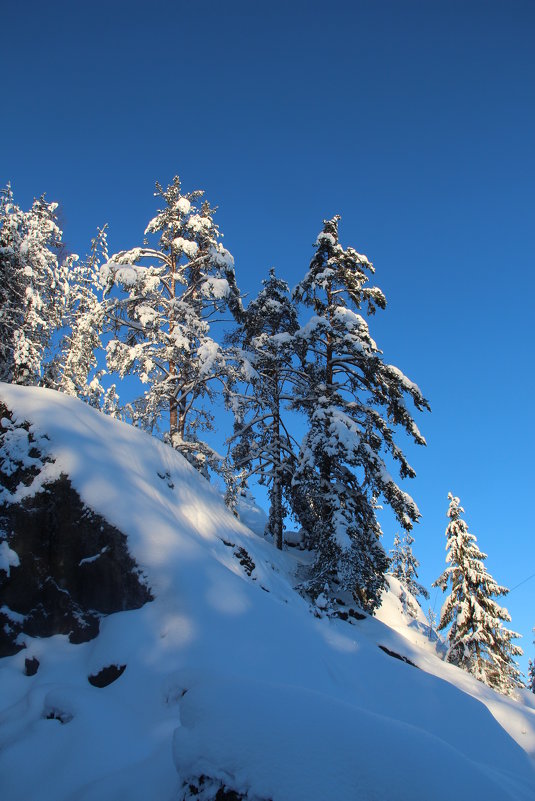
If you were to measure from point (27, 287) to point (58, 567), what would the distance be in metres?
15.2

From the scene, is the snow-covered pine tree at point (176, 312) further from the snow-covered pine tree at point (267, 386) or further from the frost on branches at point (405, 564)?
→ the frost on branches at point (405, 564)

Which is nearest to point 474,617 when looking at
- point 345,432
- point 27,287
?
point 345,432

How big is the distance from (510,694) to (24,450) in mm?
22892

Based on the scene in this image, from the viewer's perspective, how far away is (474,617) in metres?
21.4

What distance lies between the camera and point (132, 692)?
14.8 ft

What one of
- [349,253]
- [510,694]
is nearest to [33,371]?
[349,253]

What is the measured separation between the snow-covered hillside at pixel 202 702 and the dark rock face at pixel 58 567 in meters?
0.15

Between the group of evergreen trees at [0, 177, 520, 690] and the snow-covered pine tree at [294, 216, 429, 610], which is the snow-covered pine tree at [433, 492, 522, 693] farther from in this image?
the snow-covered pine tree at [294, 216, 429, 610]

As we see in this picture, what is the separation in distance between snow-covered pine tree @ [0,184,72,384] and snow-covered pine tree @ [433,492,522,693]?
2067 centimetres

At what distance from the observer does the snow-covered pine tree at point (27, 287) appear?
17.2m

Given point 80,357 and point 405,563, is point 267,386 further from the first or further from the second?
point 405,563

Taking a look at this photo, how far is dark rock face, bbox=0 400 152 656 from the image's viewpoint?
18.2 feet

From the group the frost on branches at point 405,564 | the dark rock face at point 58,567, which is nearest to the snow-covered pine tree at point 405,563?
the frost on branches at point 405,564

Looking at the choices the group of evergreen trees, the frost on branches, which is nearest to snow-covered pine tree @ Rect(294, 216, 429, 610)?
the group of evergreen trees
